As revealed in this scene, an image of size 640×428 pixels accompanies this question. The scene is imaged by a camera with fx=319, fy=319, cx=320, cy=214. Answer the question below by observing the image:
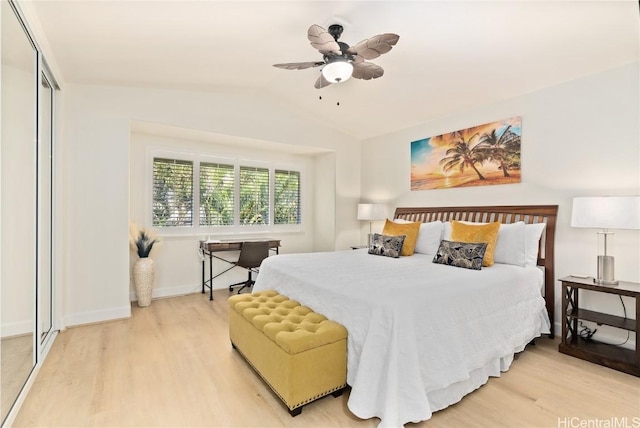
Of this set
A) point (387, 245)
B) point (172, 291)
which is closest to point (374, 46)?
point (387, 245)

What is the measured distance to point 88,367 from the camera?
2.47 m

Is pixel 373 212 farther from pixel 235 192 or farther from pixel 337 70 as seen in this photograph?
pixel 337 70

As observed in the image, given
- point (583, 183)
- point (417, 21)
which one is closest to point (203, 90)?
point (417, 21)

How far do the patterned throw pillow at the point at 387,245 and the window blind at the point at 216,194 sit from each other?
8.09 ft

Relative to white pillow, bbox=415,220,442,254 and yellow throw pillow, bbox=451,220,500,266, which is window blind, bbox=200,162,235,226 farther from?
yellow throw pillow, bbox=451,220,500,266

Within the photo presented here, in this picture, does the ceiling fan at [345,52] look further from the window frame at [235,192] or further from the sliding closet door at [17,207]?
the window frame at [235,192]

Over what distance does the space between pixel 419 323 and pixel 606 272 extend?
1.95 m

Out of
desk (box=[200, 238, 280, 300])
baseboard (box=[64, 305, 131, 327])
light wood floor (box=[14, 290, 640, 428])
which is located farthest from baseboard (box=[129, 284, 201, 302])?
light wood floor (box=[14, 290, 640, 428])

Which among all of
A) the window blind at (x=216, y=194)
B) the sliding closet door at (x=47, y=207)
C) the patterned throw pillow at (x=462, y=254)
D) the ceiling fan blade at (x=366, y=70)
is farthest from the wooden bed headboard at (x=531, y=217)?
the sliding closet door at (x=47, y=207)

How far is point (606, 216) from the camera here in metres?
2.52

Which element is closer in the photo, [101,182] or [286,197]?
[101,182]

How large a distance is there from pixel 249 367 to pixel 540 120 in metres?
3.70

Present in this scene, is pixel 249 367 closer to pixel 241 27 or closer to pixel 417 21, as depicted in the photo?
pixel 241 27

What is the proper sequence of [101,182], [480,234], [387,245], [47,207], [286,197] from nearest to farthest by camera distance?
[47,207]
[480,234]
[101,182]
[387,245]
[286,197]
